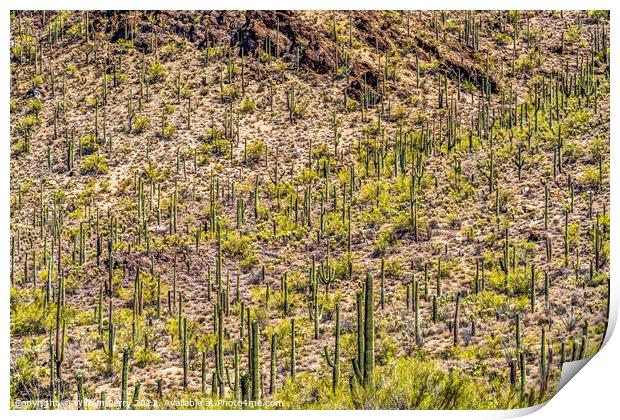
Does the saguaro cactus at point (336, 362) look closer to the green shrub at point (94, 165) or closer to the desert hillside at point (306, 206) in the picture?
the desert hillside at point (306, 206)

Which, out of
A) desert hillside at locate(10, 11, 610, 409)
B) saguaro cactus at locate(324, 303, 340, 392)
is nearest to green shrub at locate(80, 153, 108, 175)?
desert hillside at locate(10, 11, 610, 409)

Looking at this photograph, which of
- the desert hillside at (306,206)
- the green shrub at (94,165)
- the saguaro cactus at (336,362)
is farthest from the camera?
the green shrub at (94,165)

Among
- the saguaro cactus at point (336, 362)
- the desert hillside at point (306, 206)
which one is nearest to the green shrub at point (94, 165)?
the desert hillside at point (306, 206)

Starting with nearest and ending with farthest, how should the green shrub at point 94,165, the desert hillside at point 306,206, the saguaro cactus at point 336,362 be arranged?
the saguaro cactus at point 336,362, the desert hillside at point 306,206, the green shrub at point 94,165

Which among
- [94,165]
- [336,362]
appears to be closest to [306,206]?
[336,362]

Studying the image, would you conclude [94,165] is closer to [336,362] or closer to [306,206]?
[306,206]

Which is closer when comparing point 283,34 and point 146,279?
point 146,279

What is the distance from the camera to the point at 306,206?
14.0 meters

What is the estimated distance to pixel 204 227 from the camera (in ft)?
45.8

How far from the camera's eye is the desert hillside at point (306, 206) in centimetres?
1334
